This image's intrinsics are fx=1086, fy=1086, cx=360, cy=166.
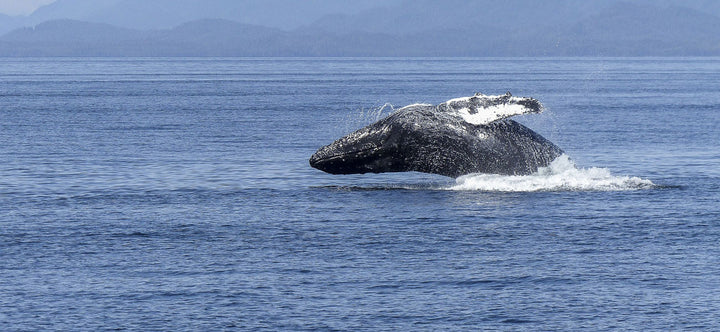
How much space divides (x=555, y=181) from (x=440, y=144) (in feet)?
11.8

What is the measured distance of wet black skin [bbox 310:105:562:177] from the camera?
98.7ft

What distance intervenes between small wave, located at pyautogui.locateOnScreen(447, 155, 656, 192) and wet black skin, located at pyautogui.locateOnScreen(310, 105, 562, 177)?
0.34m

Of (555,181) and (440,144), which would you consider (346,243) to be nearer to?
(440,144)

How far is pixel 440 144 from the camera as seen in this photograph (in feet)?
99.2

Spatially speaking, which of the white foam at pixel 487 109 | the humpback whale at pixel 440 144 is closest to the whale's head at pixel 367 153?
the humpback whale at pixel 440 144

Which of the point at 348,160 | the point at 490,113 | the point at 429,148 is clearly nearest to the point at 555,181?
the point at 490,113

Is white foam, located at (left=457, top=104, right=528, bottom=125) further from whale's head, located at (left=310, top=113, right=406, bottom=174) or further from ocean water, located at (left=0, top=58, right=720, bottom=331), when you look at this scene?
whale's head, located at (left=310, top=113, right=406, bottom=174)

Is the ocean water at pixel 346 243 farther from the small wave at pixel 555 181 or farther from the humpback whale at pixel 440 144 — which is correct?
the humpback whale at pixel 440 144

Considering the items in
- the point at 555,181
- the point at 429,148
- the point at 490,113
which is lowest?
the point at 555,181

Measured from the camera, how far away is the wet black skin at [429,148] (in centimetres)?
3009

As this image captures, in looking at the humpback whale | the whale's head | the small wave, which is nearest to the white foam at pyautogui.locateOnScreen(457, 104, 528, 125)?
the humpback whale

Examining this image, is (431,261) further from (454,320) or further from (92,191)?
(92,191)

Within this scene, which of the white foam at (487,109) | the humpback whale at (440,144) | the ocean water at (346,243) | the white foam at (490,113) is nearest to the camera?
the ocean water at (346,243)

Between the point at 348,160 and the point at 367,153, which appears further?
the point at 348,160
